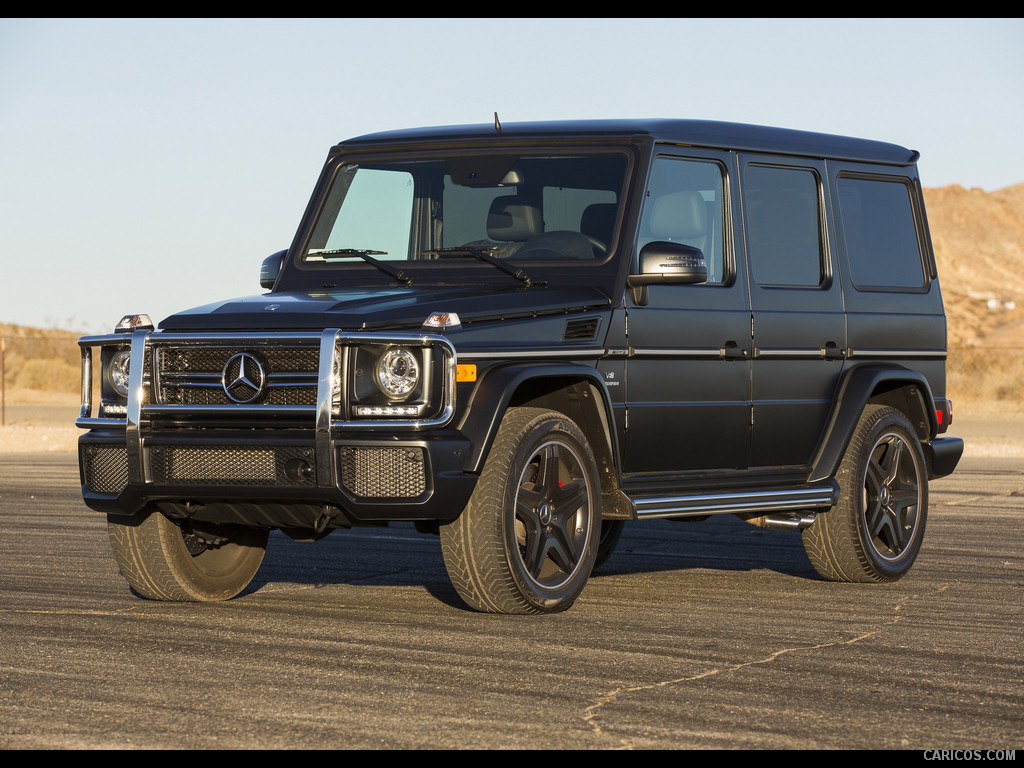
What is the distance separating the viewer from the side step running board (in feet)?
28.0

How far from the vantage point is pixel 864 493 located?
9.95 meters

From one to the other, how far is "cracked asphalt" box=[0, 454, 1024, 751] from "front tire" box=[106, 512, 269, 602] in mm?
124

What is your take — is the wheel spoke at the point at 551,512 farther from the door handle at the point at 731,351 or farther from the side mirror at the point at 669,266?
the door handle at the point at 731,351

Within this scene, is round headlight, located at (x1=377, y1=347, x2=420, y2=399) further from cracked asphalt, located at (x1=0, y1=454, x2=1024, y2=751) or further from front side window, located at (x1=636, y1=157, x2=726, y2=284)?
front side window, located at (x1=636, y1=157, x2=726, y2=284)

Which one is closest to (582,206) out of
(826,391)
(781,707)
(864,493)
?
(826,391)

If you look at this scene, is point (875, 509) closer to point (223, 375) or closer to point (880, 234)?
point (880, 234)

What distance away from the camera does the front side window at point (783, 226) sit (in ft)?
31.0

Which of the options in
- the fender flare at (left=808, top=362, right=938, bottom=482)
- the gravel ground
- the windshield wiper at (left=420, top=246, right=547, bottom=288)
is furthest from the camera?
the gravel ground

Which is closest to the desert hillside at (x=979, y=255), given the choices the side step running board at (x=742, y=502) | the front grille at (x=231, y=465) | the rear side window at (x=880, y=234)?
the rear side window at (x=880, y=234)

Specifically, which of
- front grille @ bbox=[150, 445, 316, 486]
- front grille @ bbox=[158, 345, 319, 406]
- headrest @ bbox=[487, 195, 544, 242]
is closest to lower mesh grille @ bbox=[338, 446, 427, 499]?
front grille @ bbox=[150, 445, 316, 486]

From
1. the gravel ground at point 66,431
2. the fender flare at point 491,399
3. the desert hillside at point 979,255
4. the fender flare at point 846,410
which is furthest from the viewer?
the desert hillside at point 979,255

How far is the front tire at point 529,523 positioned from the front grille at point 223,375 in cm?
90

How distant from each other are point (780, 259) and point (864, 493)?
149cm
